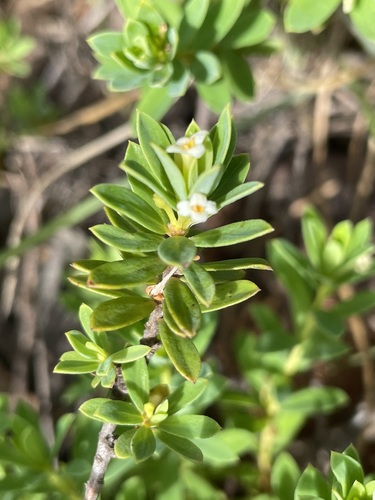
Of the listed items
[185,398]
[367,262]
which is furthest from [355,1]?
[185,398]

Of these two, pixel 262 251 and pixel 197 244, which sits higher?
pixel 197 244

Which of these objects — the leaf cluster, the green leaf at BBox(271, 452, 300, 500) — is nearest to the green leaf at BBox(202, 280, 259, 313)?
the leaf cluster

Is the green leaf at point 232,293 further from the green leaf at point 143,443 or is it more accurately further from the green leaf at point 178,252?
the green leaf at point 143,443

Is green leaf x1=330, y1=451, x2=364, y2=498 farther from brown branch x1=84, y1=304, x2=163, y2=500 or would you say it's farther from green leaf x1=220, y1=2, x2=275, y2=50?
green leaf x1=220, y1=2, x2=275, y2=50

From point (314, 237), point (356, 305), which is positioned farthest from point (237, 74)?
point (356, 305)

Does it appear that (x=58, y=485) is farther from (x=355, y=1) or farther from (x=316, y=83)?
(x=316, y=83)

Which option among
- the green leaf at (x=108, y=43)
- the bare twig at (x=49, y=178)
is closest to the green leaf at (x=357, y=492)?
the green leaf at (x=108, y=43)
